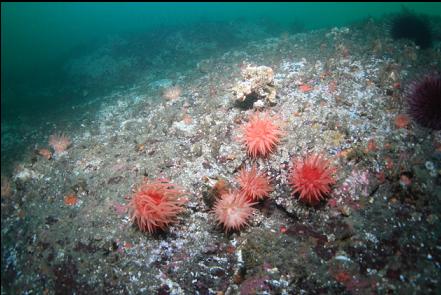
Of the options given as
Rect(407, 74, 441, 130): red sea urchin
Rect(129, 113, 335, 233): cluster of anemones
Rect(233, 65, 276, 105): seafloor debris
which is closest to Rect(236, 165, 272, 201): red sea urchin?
Rect(129, 113, 335, 233): cluster of anemones

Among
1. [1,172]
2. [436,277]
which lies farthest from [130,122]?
[436,277]

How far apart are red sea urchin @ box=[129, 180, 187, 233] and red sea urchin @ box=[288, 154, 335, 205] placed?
95.6 inches

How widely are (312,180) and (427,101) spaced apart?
2983 millimetres

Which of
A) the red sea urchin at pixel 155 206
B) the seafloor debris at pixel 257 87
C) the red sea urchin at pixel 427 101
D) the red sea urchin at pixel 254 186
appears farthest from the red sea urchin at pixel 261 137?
the red sea urchin at pixel 427 101

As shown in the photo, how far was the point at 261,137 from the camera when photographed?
662 cm

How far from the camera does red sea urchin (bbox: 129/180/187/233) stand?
233 inches

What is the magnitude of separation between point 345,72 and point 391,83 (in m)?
1.35

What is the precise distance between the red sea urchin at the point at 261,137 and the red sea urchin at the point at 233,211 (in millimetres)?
1268

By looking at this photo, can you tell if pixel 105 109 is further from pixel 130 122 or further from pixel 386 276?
pixel 386 276

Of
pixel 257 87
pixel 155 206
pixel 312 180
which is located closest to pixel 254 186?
pixel 312 180

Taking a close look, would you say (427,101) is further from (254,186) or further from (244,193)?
(244,193)

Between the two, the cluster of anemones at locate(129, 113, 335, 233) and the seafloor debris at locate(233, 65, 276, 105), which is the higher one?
the seafloor debris at locate(233, 65, 276, 105)

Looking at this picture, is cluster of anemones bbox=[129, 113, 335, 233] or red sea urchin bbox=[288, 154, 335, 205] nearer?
red sea urchin bbox=[288, 154, 335, 205]

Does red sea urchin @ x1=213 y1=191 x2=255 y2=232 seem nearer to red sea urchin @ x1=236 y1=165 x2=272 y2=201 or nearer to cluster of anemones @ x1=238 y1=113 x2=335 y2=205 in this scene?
red sea urchin @ x1=236 y1=165 x2=272 y2=201
